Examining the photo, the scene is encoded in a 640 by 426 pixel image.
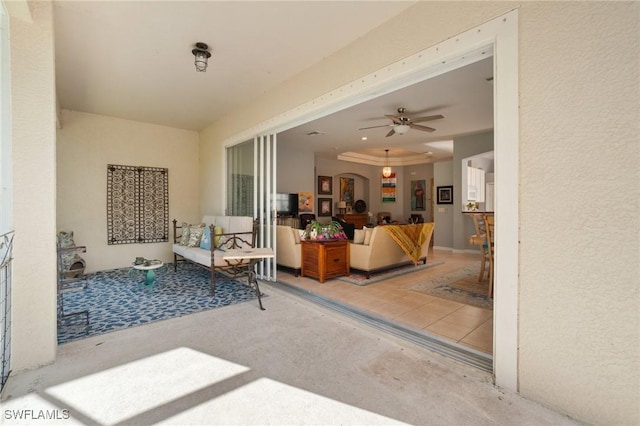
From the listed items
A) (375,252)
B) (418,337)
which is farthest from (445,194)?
(418,337)

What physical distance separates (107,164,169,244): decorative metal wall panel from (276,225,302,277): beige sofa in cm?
276

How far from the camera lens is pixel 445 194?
820cm

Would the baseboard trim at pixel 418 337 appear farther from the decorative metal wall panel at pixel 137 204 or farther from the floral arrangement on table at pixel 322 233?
the decorative metal wall panel at pixel 137 204

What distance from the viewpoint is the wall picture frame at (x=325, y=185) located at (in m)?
9.30

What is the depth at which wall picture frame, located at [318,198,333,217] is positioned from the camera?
9305 mm

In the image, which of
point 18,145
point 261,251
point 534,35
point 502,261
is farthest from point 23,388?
point 534,35

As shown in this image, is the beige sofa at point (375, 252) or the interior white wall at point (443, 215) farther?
the interior white wall at point (443, 215)

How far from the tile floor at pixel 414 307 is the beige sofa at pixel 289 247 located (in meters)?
0.21

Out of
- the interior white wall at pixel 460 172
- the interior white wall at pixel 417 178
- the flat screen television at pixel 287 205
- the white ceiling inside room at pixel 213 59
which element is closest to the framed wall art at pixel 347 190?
the interior white wall at pixel 417 178

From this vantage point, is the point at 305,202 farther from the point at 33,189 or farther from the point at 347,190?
the point at 33,189

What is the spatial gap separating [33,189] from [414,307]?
11.8 feet

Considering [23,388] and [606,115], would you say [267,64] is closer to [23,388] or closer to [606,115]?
[606,115]

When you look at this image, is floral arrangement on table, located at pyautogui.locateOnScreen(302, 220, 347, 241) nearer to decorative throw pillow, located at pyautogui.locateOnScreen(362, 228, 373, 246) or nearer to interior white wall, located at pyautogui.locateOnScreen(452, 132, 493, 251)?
decorative throw pillow, located at pyautogui.locateOnScreen(362, 228, 373, 246)

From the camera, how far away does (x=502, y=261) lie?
1841mm
